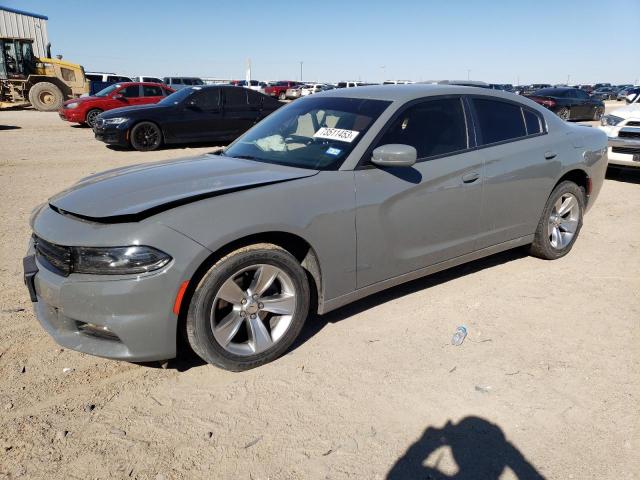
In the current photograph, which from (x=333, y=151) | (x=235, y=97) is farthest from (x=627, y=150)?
(x=235, y=97)

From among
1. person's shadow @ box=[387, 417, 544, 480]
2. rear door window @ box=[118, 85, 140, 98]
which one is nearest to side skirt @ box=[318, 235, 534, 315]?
person's shadow @ box=[387, 417, 544, 480]

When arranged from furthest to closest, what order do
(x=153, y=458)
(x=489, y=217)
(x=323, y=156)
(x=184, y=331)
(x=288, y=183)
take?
1. (x=489, y=217)
2. (x=323, y=156)
3. (x=288, y=183)
4. (x=184, y=331)
5. (x=153, y=458)

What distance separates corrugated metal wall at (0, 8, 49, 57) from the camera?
103 feet

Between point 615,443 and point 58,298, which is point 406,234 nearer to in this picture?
point 615,443

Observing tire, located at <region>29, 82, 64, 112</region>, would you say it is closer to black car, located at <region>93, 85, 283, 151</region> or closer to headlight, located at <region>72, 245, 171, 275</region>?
black car, located at <region>93, 85, 283, 151</region>

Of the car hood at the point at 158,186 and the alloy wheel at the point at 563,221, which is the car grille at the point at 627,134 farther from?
the car hood at the point at 158,186

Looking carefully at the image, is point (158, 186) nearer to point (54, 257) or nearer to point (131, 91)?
point (54, 257)

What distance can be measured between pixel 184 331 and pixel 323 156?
146cm

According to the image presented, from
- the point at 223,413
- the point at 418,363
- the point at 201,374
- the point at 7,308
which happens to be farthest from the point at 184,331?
the point at 7,308

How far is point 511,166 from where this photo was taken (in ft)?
13.9

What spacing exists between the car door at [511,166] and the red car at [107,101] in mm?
13926

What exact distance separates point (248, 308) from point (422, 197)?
146 centimetres

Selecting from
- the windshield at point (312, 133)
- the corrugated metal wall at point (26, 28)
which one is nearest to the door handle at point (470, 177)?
the windshield at point (312, 133)

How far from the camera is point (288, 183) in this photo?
10.4 feet
